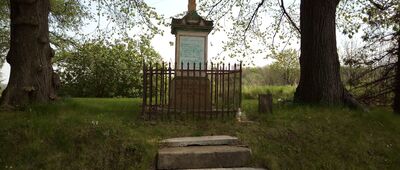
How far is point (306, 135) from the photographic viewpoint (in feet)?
20.9

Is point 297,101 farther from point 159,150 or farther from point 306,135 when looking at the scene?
point 159,150

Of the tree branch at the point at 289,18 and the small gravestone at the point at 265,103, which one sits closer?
the small gravestone at the point at 265,103

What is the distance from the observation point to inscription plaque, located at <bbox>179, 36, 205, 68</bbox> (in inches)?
Result: 342

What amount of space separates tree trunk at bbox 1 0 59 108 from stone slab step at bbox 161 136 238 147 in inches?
141

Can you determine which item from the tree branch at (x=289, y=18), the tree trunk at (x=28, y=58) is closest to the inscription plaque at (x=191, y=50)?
the tree trunk at (x=28, y=58)

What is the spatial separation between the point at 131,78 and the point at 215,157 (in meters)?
12.0

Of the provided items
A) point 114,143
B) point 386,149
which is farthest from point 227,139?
point 386,149

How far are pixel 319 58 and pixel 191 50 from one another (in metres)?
3.46

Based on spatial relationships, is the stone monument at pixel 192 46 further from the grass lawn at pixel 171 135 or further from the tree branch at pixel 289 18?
the tree branch at pixel 289 18

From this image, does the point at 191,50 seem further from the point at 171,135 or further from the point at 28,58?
the point at 28,58

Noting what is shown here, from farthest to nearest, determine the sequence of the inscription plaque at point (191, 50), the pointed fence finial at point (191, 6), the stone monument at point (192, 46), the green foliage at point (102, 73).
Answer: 1. the green foliage at point (102, 73)
2. the pointed fence finial at point (191, 6)
3. the inscription plaque at point (191, 50)
4. the stone monument at point (192, 46)

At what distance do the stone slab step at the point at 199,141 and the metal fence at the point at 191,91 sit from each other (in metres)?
1.36

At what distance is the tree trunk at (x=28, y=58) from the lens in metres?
7.29

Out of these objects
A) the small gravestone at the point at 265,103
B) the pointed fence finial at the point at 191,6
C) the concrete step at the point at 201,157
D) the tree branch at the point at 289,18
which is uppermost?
the tree branch at the point at 289,18
